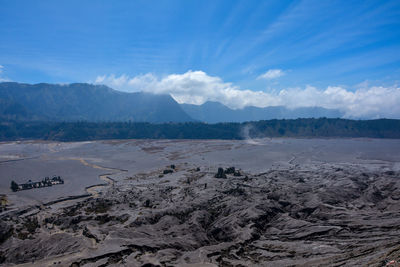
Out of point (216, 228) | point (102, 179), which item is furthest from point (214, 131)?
point (216, 228)

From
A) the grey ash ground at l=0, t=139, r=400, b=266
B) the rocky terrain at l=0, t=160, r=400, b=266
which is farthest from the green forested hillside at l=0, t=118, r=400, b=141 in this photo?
the rocky terrain at l=0, t=160, r=400, b=266

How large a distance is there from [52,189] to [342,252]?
51.5 metres

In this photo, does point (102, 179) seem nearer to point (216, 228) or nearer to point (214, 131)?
point (216, 228)

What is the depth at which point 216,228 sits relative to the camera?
98.6ft

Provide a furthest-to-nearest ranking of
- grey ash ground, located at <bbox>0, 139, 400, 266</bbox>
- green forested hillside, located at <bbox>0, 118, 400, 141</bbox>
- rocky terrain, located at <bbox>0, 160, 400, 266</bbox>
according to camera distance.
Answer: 1. green forested hillside, located at <bbox>0, 118, 400, 141</bbox>
2. grey ash ground, located at <bbox>0, 139, 400, 266</bbox>
3. rocky terrain, located at <bbox>0, 160, 400, 266</bbox>

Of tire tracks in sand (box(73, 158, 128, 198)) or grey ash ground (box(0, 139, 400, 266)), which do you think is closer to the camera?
grey ash ground (box(0, 139, 400, 266))

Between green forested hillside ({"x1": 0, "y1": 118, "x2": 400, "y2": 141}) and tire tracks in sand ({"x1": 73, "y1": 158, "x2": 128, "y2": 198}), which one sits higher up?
green forested hillside ({"x1": 0, "y1": 118, "x2": 400, "y2": 141})

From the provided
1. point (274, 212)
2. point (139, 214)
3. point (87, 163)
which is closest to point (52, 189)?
point (139, 214)

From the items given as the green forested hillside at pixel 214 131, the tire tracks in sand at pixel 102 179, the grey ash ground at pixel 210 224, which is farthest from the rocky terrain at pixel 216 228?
the green forested hillside at pixel 214 131

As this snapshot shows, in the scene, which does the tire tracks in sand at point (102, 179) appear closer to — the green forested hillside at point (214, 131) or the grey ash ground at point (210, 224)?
the grey ash ground at point (210, 224)

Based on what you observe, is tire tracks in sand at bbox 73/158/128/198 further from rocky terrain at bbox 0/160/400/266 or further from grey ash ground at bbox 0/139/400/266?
rocky terrain at bbox 0/160/400/266

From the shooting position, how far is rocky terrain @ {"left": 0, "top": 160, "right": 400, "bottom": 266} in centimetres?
2320

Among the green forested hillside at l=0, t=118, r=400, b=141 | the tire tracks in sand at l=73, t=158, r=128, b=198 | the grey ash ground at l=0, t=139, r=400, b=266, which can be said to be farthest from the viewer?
the green forested hillside at l=0, t=118, r=400, b=141

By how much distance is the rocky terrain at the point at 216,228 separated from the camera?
2320 centimetres
